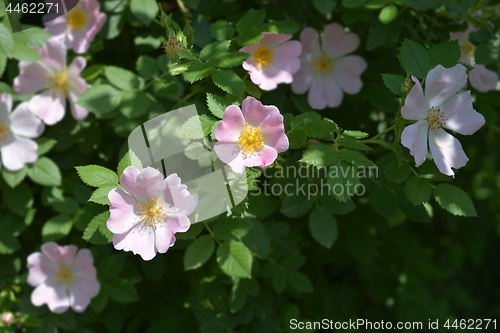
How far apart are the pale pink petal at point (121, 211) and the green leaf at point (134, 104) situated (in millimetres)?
558

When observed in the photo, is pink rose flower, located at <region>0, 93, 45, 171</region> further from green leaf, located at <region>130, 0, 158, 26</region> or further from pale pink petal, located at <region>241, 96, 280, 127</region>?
pale pink petal, located at <region>241, 96, 280, 127</region>

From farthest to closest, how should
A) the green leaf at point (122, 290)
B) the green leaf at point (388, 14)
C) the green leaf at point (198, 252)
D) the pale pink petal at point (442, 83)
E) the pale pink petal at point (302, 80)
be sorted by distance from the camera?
the pale pink petal at point (302, 80) → the green leaf at point (122, 290) → the green leaf at point (388, 14) → the green leaf at point (198, 252) → the pale pink petal at point (442, 83)

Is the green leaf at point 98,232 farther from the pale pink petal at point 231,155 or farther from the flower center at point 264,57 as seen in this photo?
the flower center at point 264,57

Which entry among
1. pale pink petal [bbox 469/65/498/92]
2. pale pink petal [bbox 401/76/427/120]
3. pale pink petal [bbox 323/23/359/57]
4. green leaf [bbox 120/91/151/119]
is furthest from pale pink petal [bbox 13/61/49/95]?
pale pink petal [bbox 469/65/498/92]

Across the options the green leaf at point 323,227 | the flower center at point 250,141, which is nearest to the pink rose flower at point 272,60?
the flower center at point 250,141

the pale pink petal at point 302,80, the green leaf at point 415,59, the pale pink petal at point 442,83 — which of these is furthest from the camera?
the pale pink petal at point 302,80

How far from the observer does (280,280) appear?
1.98m

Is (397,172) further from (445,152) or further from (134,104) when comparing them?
(134,104)

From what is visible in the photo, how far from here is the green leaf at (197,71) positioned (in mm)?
1321

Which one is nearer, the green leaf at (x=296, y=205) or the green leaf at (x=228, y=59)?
the green leaf at (x=228, y=59)

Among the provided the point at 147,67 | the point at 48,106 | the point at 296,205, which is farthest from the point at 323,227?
the point at 48,106

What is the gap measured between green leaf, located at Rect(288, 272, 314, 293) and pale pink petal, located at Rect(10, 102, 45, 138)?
57.0 inches

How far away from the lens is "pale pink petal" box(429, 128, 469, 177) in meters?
1.32

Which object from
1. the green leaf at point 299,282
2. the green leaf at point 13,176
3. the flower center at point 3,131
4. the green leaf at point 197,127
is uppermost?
the green leaf at point 197,127
